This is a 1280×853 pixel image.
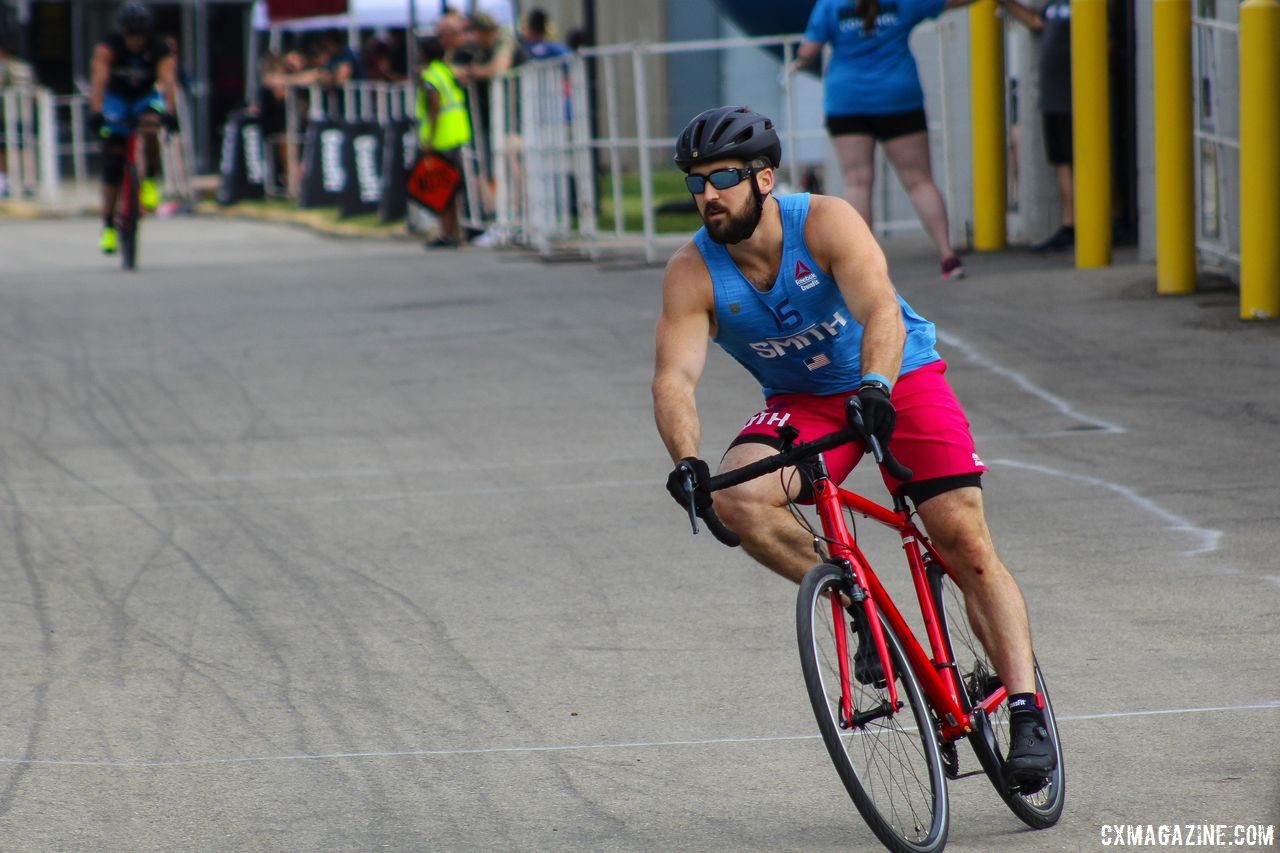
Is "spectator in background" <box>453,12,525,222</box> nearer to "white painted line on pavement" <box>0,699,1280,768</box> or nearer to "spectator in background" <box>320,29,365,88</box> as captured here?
"spectator in background" <box>320,29,365,88</box>

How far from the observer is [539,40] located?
20.9 meters

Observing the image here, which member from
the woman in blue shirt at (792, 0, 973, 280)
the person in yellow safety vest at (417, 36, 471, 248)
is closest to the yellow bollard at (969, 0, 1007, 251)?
the woman in blue shirt at (792, 0, 973, 280)

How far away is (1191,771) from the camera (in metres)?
4.88

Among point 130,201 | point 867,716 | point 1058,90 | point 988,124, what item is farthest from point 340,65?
point 867,716

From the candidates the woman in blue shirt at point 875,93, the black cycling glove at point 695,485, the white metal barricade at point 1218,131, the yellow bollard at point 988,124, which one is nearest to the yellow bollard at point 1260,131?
the white metal barricade at point 1218,131

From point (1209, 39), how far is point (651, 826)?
898cm

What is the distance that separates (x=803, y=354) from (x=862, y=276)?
11.6 inches

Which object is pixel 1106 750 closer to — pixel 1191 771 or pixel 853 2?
pixel 1191 771

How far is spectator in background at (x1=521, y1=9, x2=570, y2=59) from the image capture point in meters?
20.5

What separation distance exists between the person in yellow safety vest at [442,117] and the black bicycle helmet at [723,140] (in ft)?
47.3

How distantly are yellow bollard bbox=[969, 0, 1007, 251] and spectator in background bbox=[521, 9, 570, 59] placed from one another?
19.6 ft

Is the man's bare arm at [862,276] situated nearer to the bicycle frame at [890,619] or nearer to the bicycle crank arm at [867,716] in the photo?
the bicycle frame at [890,619]

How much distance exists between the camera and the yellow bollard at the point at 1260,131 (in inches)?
420

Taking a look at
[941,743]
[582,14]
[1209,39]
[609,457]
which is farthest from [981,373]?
[582,14]
